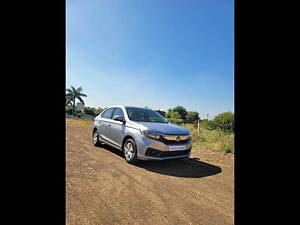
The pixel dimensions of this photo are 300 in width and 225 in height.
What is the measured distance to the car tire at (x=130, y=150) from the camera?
12.0 feet

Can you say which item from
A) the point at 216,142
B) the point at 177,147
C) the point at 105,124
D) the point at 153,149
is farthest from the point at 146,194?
the point at 216,142

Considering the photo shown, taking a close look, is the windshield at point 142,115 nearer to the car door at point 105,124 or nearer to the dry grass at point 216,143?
the car door at point 105,124

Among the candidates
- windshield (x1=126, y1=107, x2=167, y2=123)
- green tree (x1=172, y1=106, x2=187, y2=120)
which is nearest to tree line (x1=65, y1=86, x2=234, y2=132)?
green tree (x1=172, y1=106, x2=187, y2=120)

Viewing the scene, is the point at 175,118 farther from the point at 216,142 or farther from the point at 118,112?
the point at 118,112

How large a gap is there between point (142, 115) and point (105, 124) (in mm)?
1359

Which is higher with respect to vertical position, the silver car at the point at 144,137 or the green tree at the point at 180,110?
the green tree at the point at 180,110

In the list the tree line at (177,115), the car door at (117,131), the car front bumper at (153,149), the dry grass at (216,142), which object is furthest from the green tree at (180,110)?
the car front bumper at (153,149)

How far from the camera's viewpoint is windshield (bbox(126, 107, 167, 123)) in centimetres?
442

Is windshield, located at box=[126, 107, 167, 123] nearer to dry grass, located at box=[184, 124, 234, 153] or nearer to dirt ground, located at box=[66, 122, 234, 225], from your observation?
dirt ground, located at box=[66, 122, 234, 225]

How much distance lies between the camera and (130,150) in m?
3.81

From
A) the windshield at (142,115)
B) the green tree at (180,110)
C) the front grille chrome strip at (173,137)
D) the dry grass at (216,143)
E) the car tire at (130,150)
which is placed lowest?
the dry grass at (216,143)

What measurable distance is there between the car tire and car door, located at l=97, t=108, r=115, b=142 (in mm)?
1072
